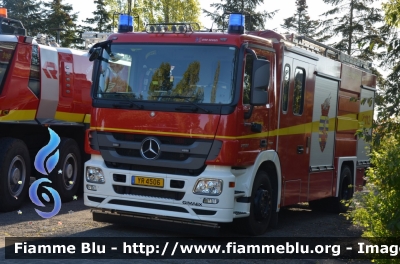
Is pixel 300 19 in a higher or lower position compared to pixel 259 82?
higher

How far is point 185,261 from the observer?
8.09m

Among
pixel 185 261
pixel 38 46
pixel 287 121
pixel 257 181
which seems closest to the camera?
pixel 185 261

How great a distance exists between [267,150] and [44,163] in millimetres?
4792

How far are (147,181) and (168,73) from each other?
4.95 feet

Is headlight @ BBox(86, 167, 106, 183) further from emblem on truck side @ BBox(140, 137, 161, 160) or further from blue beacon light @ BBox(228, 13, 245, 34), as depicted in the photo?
blue beacon light @ BBox(228, 13, 245, 34)

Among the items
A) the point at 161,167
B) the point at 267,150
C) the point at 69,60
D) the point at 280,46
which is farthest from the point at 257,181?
the point at 69,60

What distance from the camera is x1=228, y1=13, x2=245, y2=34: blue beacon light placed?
9414 millimetres

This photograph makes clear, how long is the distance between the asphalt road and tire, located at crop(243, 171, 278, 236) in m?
0.34

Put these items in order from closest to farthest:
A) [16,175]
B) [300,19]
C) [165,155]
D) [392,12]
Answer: [392,12] < [165,155] < [16,175] < [300,19]

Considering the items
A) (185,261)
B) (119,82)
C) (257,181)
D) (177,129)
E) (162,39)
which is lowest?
(185,261)

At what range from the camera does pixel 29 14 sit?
156ft

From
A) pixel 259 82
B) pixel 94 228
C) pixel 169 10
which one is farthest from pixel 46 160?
pixel 169 10

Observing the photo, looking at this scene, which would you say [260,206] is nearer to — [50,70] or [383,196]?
[383,196]

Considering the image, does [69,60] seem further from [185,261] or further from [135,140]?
[185,261]
